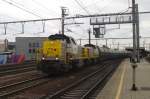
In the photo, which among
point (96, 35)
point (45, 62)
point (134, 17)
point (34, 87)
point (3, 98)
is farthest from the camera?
point (96, 35)

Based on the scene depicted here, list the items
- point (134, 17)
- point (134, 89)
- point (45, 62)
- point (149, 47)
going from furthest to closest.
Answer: point (149, 47) → point (134, 17) → point (45, 62) → point (134, 89)

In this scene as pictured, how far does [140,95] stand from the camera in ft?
49.8

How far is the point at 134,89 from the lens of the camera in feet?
56.3

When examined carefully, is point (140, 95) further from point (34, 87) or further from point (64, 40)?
point (64, 40)

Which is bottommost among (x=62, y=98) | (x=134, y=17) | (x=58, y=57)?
(x=62, y=98)

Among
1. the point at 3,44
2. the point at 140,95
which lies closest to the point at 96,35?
the point at 3,44

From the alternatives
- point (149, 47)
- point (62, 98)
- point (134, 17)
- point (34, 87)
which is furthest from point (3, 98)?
point (149, 47)

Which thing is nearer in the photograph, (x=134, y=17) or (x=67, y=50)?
(x=67, y=50)

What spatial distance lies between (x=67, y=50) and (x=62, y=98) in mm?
13119

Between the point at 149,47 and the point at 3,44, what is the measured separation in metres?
98.8

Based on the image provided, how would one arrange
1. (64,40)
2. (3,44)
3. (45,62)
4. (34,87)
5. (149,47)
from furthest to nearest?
1. (149,47)
2. (3,44)
3. (64,40)
4. (45,62)
5. (34,87)

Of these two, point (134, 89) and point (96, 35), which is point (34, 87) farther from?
point (96, 35)

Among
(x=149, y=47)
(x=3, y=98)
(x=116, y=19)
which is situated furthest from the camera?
(x=149, y=47)

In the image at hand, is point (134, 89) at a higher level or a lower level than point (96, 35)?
lower
